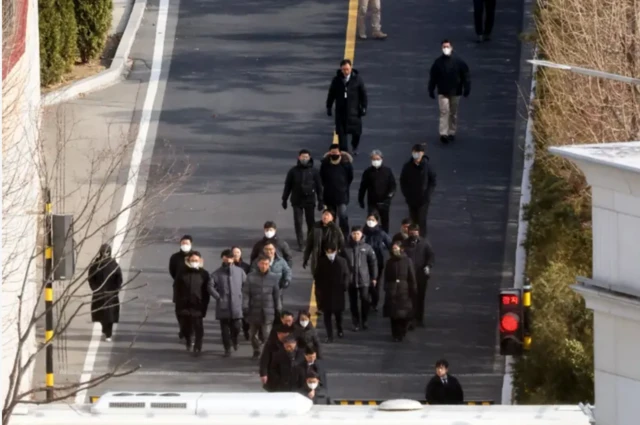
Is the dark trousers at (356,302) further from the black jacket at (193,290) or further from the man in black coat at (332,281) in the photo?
the black jacket at (193,290)

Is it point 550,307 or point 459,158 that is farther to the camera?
point 459,158

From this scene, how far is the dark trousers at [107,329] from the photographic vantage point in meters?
26.2

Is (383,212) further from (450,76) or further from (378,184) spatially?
(450,76)

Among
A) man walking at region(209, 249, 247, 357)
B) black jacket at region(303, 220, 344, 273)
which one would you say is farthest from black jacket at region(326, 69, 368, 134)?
man walking at region(209, 249, 247, 357)

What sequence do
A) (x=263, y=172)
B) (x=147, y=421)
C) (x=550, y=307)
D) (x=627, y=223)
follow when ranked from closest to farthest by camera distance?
(x=627, y=223), (x=147, y=421), (x=550, y=307), (x=263, y=172)

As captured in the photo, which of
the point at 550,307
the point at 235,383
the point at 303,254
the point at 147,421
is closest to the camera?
the point at 147,421

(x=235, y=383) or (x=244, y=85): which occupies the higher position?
(x=244, y=85)

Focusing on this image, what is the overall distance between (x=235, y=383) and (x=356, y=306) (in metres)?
2.16

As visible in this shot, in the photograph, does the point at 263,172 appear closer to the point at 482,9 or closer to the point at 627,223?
the point at 482,9

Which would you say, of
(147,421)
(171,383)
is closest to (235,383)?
(171,383)

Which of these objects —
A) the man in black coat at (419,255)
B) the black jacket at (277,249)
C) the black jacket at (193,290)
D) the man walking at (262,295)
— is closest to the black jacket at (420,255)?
the man in black coat at (419,255)

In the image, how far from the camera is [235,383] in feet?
82.7

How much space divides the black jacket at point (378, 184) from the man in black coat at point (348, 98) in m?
2.85

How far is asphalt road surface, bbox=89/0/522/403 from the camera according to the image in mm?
25828
